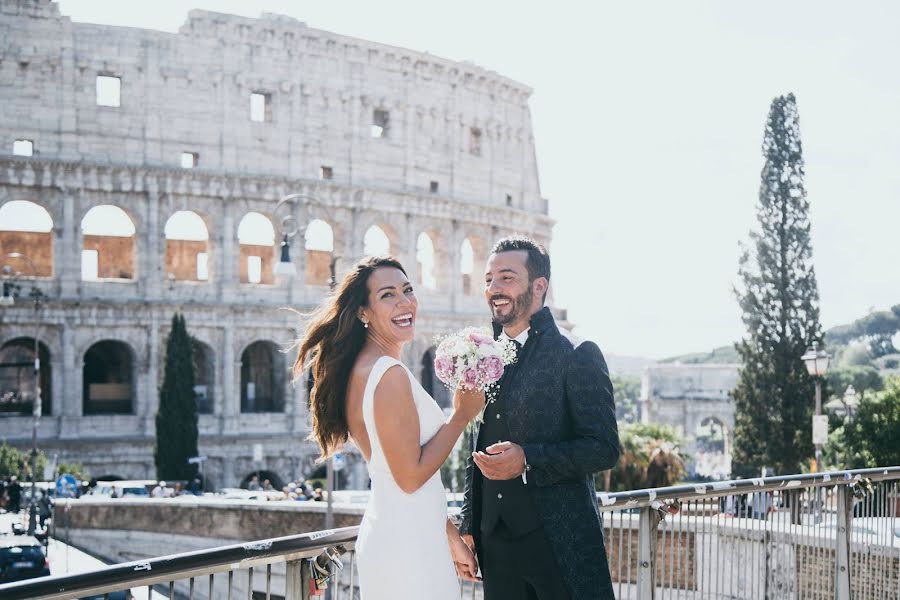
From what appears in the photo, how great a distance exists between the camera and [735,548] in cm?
657

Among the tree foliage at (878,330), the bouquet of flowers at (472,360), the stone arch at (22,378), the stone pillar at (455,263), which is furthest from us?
the tree foliage at (878,330)

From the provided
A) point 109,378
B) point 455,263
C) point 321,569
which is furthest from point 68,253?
point 321,569

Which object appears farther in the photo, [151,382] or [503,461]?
[151,382]

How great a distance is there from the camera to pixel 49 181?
35688 millimetres

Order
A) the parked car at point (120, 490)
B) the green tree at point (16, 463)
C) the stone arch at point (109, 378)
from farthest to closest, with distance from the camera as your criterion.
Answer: the stone arch at point (109, 378)
the green tree at point (16, 463)
the parked car at point (120, 490)

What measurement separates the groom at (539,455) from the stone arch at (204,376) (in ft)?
111

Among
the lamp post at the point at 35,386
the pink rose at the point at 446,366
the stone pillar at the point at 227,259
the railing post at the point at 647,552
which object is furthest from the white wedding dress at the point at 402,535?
the stone pillar at the point at 227,259

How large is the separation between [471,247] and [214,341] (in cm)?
1309

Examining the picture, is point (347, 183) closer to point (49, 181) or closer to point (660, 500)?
point (49, 181)

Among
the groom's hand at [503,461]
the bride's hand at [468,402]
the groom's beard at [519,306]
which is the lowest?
the groom's hand at [503,461]

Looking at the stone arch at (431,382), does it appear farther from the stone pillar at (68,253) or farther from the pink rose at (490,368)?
the pink rose at (490,368)

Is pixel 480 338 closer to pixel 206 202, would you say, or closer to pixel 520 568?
pixel 520 568

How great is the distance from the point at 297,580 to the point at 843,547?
4390 millimetres

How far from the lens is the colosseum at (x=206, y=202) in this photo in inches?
1400
